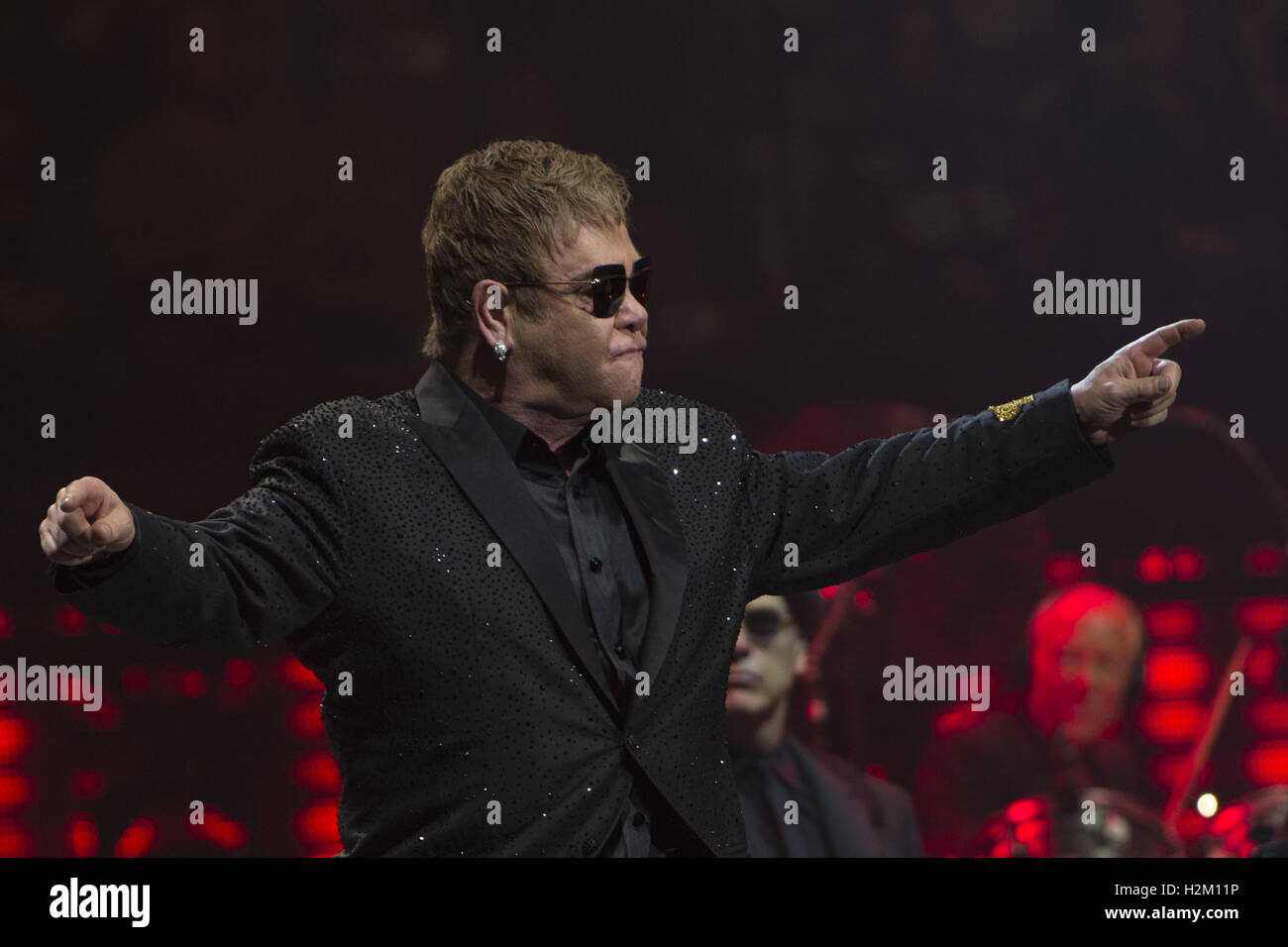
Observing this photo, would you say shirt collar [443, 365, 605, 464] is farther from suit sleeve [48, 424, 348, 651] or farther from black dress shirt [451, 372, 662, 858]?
suit sleeve [48, 424, 348, 651]

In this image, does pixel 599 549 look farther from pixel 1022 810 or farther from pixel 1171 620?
pixel 1171 620

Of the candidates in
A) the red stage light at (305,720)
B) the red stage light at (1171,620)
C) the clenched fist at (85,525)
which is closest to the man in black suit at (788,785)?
the red stage light at (1171,620)

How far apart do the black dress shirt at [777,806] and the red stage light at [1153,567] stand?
3.37ft

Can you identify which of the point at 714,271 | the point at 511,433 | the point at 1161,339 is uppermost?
the point at 714,271

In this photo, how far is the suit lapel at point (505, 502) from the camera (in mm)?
1972

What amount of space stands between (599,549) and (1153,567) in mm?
2182

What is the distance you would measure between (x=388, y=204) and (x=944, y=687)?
181 cm

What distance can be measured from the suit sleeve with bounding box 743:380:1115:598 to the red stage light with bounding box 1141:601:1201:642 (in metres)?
1.73

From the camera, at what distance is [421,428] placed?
2.07 meters

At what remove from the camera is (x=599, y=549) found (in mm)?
2078

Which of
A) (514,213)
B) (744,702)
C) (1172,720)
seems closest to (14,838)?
(744,702)

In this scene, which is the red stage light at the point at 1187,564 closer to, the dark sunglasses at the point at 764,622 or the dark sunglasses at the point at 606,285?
the dark sunglasses at the point at 764,622

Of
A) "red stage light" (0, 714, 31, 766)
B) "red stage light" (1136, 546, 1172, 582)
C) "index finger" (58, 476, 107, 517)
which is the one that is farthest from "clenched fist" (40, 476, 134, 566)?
"red stage light" (1136, 546, 1172, 582)
